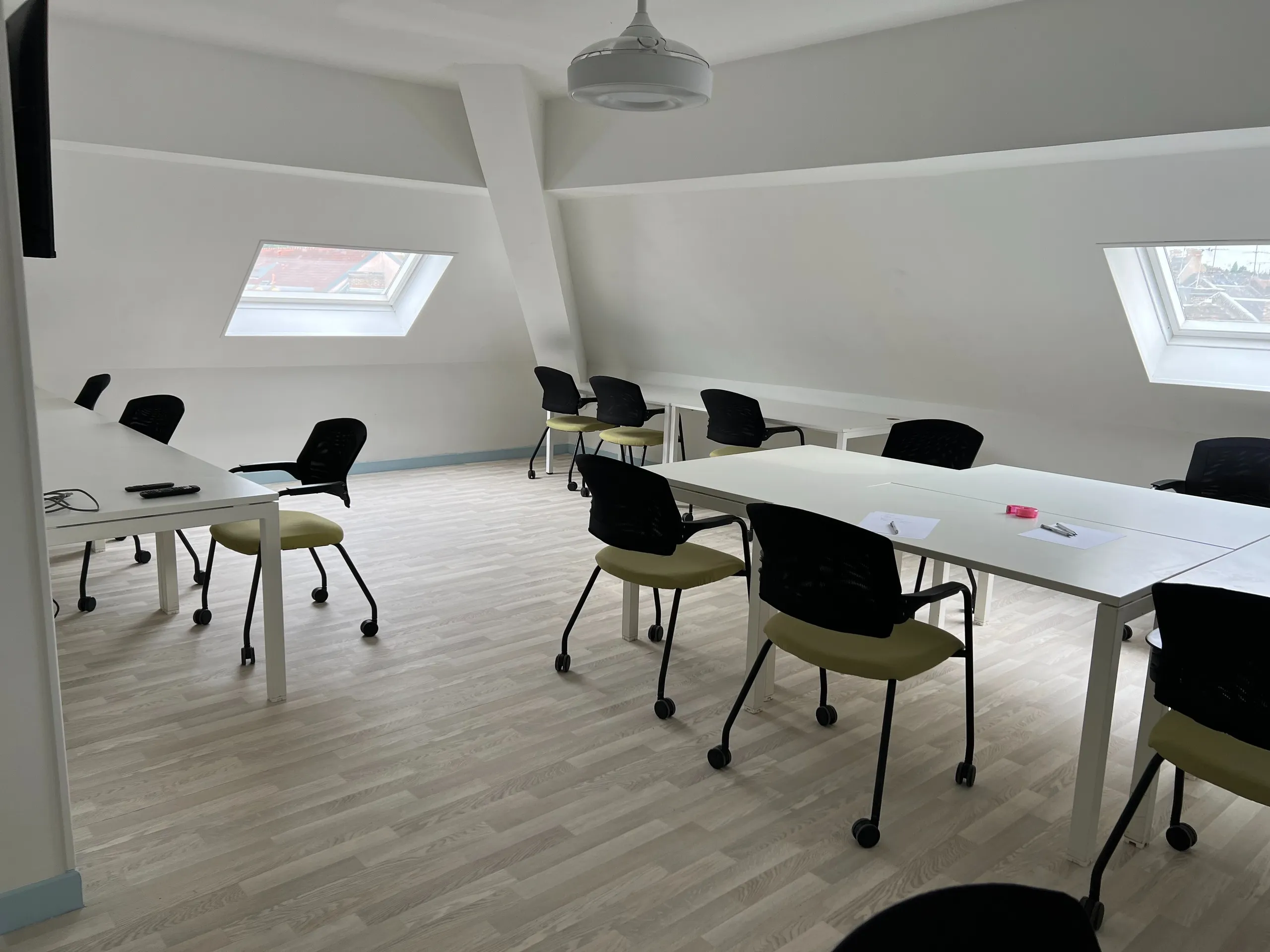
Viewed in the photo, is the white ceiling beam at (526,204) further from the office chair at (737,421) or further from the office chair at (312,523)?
the office chair at (312,523)

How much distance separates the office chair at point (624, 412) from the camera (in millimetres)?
6789

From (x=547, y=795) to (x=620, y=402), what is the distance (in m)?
4.35

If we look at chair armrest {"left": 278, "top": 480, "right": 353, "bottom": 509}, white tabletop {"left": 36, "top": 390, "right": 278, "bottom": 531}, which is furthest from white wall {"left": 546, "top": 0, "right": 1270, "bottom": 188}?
white tabletop {"left": 36, "top": 390, "right": 278, "bottom": 531}

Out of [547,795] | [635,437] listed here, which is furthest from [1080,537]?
[635,437]

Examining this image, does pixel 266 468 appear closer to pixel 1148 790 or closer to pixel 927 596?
pixel 927 596

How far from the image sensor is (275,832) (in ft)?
8.39

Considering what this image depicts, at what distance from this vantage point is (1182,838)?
102 inches

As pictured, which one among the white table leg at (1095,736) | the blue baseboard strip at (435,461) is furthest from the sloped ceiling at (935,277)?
the white table leg at (1095,736)

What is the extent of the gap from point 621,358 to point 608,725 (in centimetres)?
525

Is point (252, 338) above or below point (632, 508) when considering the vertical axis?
above

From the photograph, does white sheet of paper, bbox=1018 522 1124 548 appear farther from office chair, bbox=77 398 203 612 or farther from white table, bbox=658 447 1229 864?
office chair, bbox=77 398 203 612

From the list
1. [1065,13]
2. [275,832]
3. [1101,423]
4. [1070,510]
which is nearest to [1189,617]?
[1070,510]

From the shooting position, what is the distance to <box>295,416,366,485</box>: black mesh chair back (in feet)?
13.7

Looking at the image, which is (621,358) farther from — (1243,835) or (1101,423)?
(1243,835)
